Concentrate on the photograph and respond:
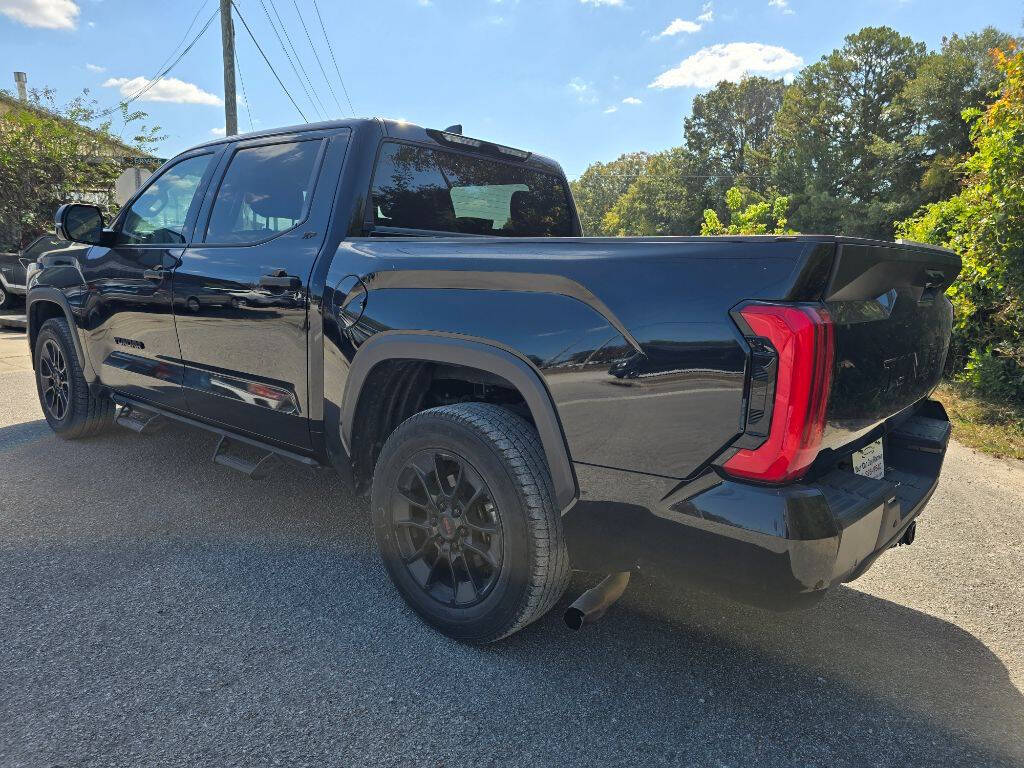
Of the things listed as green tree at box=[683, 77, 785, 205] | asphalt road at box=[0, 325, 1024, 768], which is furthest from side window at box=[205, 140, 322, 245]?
green tree at box=[683, 77, 785, 205]

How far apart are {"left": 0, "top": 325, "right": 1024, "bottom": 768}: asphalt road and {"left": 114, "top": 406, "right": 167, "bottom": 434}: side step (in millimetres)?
664

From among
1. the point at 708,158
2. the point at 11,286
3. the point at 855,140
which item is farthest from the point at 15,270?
the point at 708,158

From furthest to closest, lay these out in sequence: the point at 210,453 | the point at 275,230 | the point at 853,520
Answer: the point at 210,453 < the point at 275,230 < the point at 853,520

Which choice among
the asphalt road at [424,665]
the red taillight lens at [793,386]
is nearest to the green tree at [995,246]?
the asphalt road at [424,665]

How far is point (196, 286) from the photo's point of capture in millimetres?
3191

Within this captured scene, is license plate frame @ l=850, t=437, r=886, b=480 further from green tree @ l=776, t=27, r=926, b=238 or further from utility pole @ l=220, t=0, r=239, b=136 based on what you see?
green tree @ l=776, t=27, r=926, b=238

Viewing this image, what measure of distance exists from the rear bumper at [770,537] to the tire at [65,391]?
156 inches

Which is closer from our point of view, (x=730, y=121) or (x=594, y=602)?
(x=594, y=602)

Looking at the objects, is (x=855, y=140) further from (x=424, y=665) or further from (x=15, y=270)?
(x=424, y=665)

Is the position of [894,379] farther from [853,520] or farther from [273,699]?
[273,699]

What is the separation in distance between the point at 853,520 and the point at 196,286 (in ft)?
9.64

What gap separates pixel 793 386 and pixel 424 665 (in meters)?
1.52

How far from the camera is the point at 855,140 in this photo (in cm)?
3922

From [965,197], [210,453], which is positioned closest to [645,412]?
[210,453]
